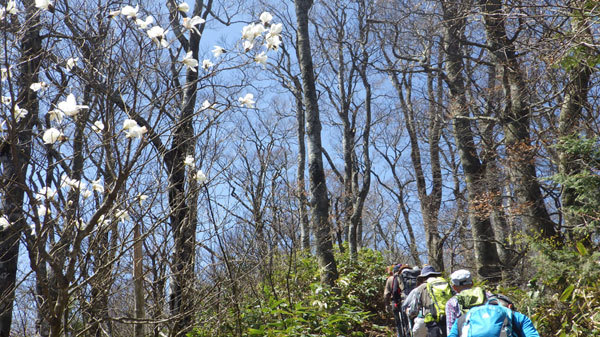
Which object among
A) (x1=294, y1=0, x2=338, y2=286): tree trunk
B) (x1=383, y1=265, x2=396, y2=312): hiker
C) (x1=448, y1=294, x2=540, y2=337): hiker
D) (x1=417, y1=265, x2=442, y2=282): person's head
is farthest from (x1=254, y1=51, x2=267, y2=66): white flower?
(x1=383, y1=265, x2=396, y2=312): hiker

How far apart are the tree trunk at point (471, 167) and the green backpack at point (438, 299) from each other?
436cm

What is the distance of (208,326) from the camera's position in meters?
6.34

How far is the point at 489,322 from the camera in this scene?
412 centimetres

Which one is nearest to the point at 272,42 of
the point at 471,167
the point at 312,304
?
the point at 312,304

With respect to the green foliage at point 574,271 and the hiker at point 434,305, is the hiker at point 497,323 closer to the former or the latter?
the hiker at point 434,305

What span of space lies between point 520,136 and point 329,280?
455 cm

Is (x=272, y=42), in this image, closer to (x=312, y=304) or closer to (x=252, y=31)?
(x=252, y=31)

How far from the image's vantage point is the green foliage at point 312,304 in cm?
639

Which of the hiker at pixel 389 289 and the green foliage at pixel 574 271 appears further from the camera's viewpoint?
the hiker at pixel 389 289

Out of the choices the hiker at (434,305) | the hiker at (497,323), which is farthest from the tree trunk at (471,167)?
the hiker at (497,323)

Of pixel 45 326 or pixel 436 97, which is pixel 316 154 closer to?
pixel 45 326

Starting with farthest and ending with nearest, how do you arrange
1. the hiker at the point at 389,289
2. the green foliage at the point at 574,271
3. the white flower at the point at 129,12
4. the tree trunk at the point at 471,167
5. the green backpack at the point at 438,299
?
the tree trunk at the point at 471,167 → the hiker at the point at 389,289 → the green foliage at the point at 574,271 → the green backpack at the point at 438,299 → the white flower at the point at 129,12

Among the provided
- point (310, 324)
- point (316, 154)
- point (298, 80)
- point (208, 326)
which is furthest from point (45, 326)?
point (298, 80)

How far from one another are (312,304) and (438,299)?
2.40m
